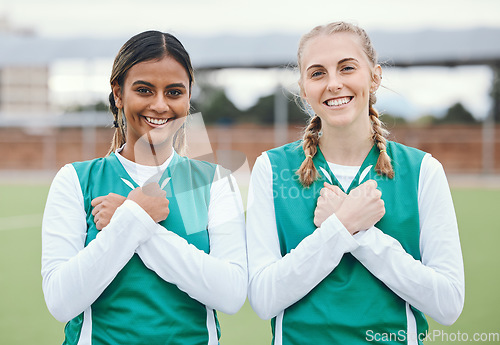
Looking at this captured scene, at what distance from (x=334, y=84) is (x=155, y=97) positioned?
1.64 feet

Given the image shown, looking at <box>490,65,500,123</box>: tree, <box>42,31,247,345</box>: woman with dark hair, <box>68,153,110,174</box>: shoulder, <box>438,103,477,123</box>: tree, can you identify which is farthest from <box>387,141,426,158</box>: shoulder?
<box>490,65,500,123</box>: tree

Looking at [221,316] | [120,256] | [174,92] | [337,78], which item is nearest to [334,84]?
[337,78]

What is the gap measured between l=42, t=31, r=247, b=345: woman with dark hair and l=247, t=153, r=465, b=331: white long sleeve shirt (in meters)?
0.07

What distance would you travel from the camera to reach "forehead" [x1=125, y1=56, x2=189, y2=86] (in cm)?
156

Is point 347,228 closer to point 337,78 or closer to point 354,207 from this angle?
point 354,207

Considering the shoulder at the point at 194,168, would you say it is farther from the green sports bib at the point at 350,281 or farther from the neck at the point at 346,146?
the neck at the point at 346,146

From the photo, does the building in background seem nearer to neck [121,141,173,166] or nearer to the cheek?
neck [121,141,173,166]

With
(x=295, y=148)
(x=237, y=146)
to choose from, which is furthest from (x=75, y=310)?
(x=237, y=146)

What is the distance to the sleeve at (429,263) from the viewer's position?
1459 millimetres

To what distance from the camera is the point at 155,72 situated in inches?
61.7

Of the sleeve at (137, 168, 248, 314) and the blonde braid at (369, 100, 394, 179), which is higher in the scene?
the blonde braid at (369, 100, 394, 179)

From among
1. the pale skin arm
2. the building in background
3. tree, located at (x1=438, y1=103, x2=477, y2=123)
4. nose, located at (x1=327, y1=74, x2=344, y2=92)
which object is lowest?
the pale skin arm

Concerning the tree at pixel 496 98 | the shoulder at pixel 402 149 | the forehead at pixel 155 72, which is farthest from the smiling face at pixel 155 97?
the tree at pixel 496 98

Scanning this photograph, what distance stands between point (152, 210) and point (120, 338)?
351 millimetres
